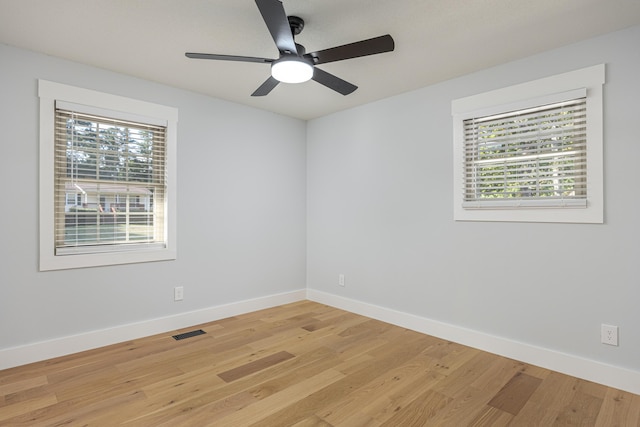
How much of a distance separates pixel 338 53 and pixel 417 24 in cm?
62

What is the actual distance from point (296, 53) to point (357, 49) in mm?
374

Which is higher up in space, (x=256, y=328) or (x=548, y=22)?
(x=548, y=22)

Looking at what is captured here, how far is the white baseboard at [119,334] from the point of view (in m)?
2.61

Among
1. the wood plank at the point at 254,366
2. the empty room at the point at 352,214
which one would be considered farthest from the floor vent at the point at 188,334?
the wood plank at the point at 254,366

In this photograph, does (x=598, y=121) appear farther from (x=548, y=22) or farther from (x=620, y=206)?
(x=548, y=22)

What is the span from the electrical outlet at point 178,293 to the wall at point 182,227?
1.9 inches

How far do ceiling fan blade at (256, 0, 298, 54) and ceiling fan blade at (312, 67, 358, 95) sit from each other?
319 millimetres

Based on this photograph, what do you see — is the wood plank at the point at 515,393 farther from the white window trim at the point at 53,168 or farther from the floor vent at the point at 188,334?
the white window trim at the point at 53,168

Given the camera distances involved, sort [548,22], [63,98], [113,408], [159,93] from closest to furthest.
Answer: [113,408] < [548,22] < [63,98] < [159,93]

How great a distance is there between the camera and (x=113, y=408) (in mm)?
2062

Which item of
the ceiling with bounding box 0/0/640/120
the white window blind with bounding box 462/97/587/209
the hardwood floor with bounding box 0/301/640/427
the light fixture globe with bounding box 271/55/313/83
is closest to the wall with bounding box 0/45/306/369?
the hardwood floor with bounding box 0/301/640/427

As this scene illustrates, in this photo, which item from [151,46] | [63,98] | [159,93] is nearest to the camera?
[151,46]

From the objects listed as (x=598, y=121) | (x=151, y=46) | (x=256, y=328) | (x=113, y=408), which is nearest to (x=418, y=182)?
(x=598, y=121)

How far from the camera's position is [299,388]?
7.57 ft
